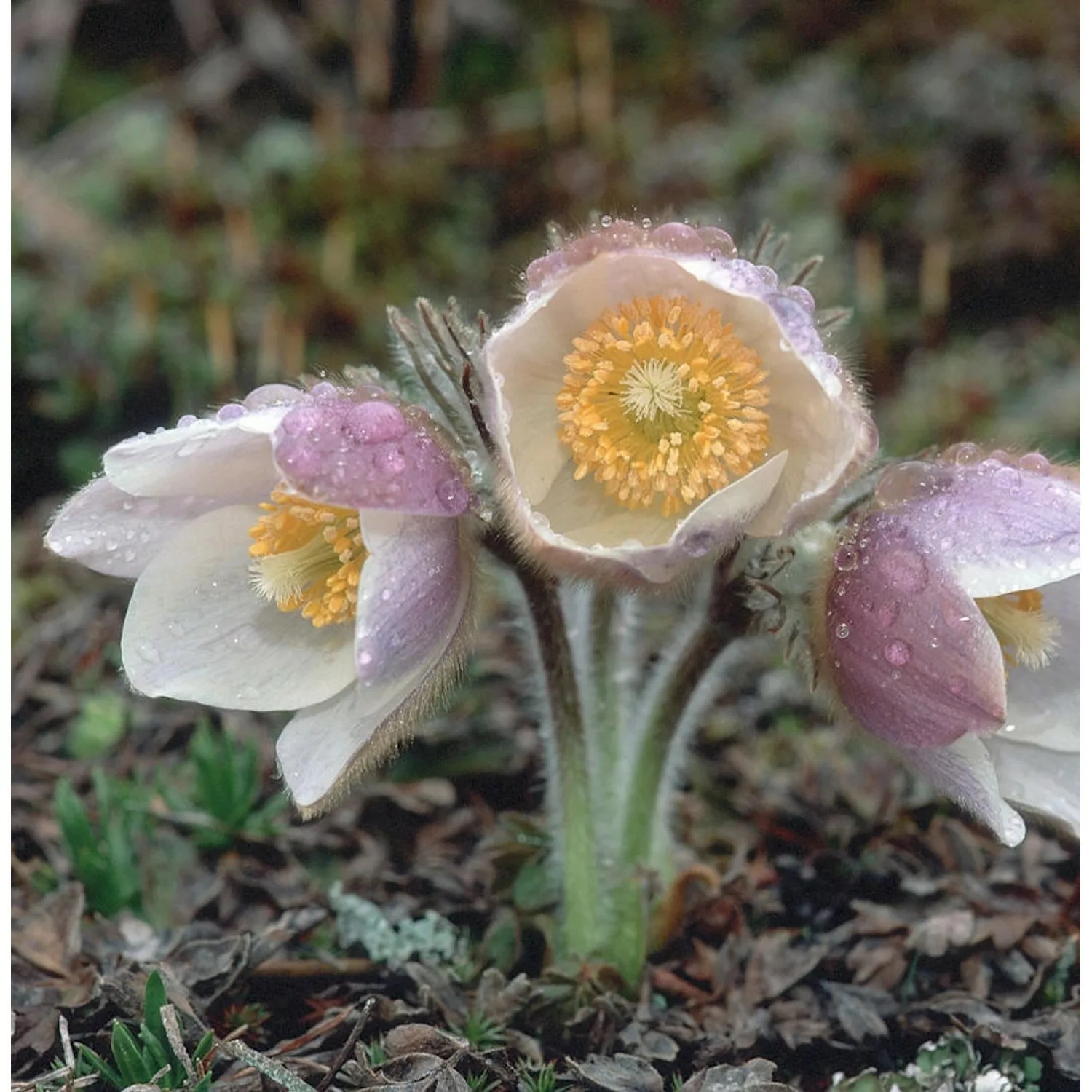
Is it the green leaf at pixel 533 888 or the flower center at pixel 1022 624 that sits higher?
the flower center at pixel 1022 624

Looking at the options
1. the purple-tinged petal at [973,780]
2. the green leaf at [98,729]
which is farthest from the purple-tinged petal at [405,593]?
the green leaf at [98,729]

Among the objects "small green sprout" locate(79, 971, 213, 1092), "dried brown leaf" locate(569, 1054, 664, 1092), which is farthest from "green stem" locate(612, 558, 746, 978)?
"small green sprout" locate(79, 971, 213, 1092)

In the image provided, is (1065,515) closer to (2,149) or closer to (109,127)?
(2,149)

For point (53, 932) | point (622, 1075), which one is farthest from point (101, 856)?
point (622, 1075)

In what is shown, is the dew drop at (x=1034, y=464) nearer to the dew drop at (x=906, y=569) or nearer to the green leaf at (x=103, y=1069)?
the dew drop at (x=906, y=569)

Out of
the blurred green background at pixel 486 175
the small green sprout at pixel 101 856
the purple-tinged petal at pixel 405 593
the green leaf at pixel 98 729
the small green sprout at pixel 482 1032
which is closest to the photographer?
the purple-tinged petal at pixel 405 593

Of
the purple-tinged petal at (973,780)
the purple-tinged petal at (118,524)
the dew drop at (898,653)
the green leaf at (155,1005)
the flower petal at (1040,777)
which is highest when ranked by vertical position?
the purple-tinged petal at (118,524)
